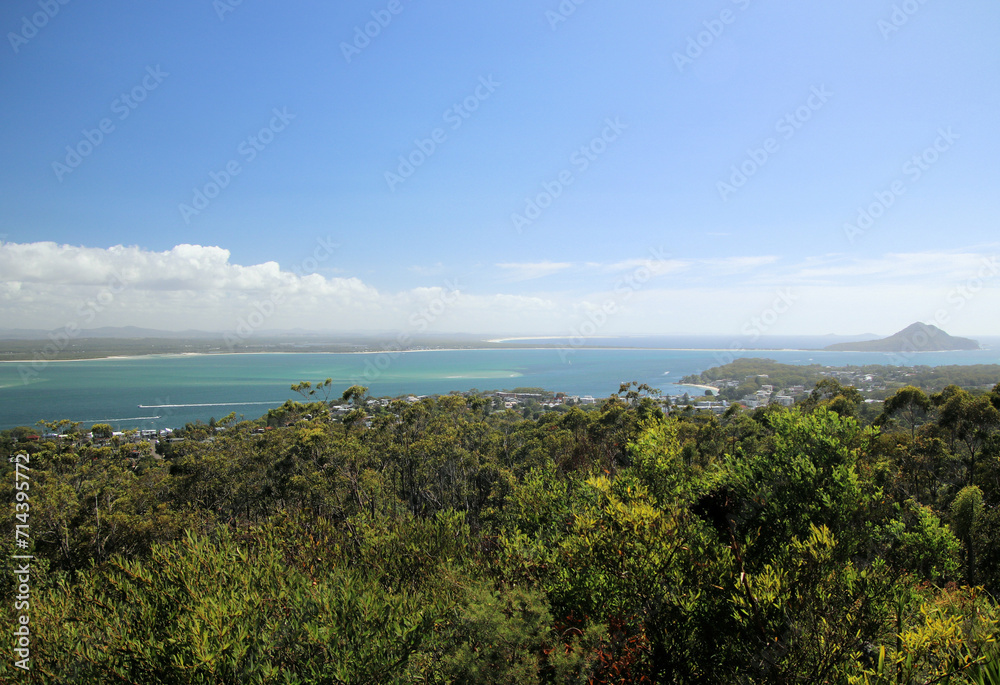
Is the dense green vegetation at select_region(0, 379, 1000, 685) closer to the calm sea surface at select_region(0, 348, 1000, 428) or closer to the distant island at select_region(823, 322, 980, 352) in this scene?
the calm sea surface at select_region(0, 348, 1000, 428)

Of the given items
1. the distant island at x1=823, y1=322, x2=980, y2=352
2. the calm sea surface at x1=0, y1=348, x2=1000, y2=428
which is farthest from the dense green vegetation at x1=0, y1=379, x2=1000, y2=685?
the distant island at x1=823, y1=322, x2=980, y2=352

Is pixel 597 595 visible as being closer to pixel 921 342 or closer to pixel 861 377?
pixel 861 377

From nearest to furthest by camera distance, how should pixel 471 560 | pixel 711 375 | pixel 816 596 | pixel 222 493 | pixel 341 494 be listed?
pixel 816 596
pixel 471 560
pixel 341 494
pixel 222 493
pixel 711 375

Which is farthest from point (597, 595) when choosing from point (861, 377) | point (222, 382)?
point (222, 382)

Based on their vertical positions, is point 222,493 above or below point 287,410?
below

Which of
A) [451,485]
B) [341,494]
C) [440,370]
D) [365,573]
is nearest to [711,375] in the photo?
[440,370]

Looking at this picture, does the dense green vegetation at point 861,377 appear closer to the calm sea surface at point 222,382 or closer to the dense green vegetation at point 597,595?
the calm sea surface at point 222,382

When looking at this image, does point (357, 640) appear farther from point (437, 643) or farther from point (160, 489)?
point (160, 489)
